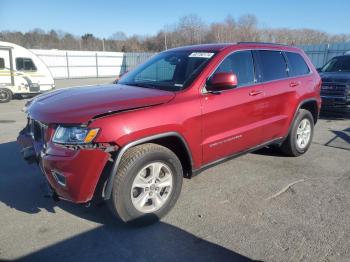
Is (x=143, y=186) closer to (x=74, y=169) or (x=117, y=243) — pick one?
(x=117, y=243)

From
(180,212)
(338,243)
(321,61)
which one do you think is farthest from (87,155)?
(321,61)

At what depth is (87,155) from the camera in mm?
3146

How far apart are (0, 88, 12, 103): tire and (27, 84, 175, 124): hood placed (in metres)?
12.2

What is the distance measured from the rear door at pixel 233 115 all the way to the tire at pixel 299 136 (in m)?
1.02

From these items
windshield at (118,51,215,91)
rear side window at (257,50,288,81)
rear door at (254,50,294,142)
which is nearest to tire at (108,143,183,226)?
windshield at (118,51,215,91)

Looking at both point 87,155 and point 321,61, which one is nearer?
point 87,155

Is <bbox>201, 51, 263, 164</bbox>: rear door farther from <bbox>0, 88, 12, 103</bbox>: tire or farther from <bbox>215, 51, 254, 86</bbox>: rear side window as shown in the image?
<bbox>0, 88, 12, 103</bbox>: tire

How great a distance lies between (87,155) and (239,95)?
2.15 m

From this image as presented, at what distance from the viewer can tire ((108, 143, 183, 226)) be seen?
3.32 metres

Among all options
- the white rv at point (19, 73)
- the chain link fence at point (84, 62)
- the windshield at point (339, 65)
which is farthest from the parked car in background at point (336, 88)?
the chain link fence at point (84, 62)

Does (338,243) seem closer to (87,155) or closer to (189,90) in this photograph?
(189,90)

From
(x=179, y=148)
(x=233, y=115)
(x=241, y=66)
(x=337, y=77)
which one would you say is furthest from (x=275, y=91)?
(x=337, y=77)

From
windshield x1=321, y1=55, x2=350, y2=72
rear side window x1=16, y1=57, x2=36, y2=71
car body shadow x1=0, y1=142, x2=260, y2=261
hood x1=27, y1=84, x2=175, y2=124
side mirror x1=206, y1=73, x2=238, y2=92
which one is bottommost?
car body shadow x1=0, y1=142, x2=260, y2=261

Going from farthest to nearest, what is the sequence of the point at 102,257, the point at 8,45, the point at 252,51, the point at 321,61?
1. the point at 321,61
2. the point at 8,45
3. the point at 252,51
4. the point at 102,257
